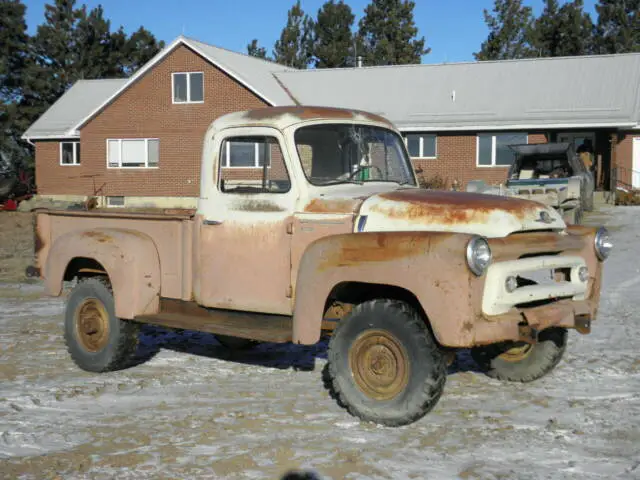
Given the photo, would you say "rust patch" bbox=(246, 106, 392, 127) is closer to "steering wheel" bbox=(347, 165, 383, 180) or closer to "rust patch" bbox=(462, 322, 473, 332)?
"steering wheel" bbox=(347, 165, 383, 180)

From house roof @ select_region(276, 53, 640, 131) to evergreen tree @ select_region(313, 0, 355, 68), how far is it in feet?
83.7

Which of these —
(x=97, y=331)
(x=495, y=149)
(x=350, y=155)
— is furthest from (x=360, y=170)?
(x=495, y=149)

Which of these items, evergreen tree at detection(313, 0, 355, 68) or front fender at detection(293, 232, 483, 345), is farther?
evergreen tree at detection(313, 0, 355, 68)

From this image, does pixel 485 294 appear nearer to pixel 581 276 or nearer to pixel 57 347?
pixel 581 276

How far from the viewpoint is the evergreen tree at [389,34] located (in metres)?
56.9

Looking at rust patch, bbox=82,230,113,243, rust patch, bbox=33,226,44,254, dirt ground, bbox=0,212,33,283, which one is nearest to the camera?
rust patch, bbox=82,230,113,243

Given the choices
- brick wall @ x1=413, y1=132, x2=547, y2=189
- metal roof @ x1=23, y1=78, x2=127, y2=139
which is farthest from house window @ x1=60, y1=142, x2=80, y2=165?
brick wall @ x1=413, y1=132, x2=547, y2=189

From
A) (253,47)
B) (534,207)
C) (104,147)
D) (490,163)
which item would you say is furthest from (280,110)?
(253,47)

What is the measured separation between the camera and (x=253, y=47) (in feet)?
208

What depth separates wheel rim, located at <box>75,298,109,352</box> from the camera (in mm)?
7582

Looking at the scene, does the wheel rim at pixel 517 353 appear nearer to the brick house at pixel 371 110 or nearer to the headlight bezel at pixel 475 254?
the headlight bezel at pixel 475 254

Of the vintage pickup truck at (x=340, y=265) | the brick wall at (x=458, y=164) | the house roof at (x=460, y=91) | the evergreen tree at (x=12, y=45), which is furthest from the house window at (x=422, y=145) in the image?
the evergreen tree at (x=12, y=45)

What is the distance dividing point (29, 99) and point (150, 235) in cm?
4706

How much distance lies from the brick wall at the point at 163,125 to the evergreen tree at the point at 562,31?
101 ft
